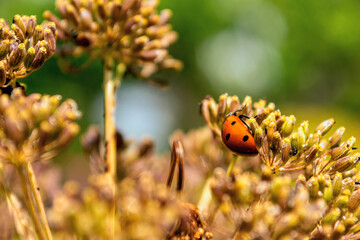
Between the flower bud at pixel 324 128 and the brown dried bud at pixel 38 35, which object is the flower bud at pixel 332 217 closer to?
the flower bud at pixel 324 128

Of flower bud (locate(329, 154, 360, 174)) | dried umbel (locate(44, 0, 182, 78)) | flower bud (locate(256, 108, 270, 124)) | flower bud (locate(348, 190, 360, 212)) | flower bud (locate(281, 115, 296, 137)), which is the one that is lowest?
flower bud (locate(348, 190, 360, 212))

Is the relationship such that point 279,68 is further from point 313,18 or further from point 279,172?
point 279,172

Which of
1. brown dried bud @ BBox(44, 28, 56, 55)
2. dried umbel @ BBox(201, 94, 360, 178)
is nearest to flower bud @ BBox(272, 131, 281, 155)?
dried umbel @ BBox(201, 94, 360, 178)

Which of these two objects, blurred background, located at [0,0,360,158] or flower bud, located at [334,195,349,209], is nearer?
flower bud, located at [334,195,349,209]

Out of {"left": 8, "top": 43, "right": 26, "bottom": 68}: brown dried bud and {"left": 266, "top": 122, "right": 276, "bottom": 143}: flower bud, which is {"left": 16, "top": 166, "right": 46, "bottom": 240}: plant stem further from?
{"left": 266, "top": 122, "right": 276, "bottom": 143}: flower bud

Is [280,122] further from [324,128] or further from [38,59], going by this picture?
[38,59]

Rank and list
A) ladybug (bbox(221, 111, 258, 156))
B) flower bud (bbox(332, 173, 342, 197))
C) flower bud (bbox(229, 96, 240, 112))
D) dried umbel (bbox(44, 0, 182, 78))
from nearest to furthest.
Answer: flower bud (bbox(332, 173, 342, 197)) → ladybug (bbox(221, 111, 258, 156)) → flower bud (bbox(229, 96, 240, 112)) → dried umbel (bbox(44, 0, 182, 78))

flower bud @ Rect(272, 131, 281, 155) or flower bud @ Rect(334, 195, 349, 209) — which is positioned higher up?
flower bud @ Rect(272, 131, 281, 155)

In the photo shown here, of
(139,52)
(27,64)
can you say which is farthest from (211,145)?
(27,64)
